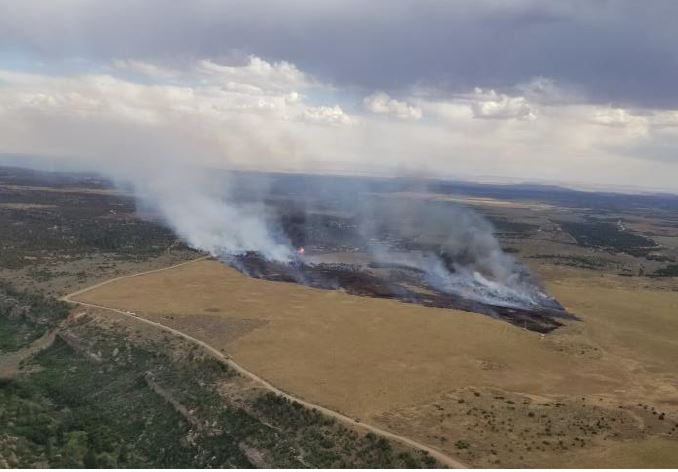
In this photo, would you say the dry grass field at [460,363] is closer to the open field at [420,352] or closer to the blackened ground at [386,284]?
the open field at [420,352]

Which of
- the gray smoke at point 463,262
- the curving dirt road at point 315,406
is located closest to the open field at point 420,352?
the curving dirt road at point 315,406

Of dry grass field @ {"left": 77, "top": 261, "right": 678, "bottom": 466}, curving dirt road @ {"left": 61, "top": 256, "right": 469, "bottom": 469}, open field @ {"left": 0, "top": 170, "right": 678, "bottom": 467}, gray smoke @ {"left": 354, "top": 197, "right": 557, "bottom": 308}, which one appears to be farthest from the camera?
gray smoke @ {"left": 354, "top": 197, "right": 557, "bottom": 308}

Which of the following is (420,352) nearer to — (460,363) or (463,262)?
(460,363)

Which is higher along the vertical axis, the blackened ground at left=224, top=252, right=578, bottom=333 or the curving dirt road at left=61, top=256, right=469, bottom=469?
the blackened ground at left=224, top=252, right=578, bottom=333

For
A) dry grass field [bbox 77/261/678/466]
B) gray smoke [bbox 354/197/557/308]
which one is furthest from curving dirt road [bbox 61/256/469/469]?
gray smoke [bbox 354/197/557/308]

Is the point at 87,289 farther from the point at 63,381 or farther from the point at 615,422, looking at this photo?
the point at 615,422

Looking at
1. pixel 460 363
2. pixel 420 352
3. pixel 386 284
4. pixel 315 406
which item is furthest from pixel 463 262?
pixel 315 406

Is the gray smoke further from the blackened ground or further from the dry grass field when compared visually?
the dry grass field
